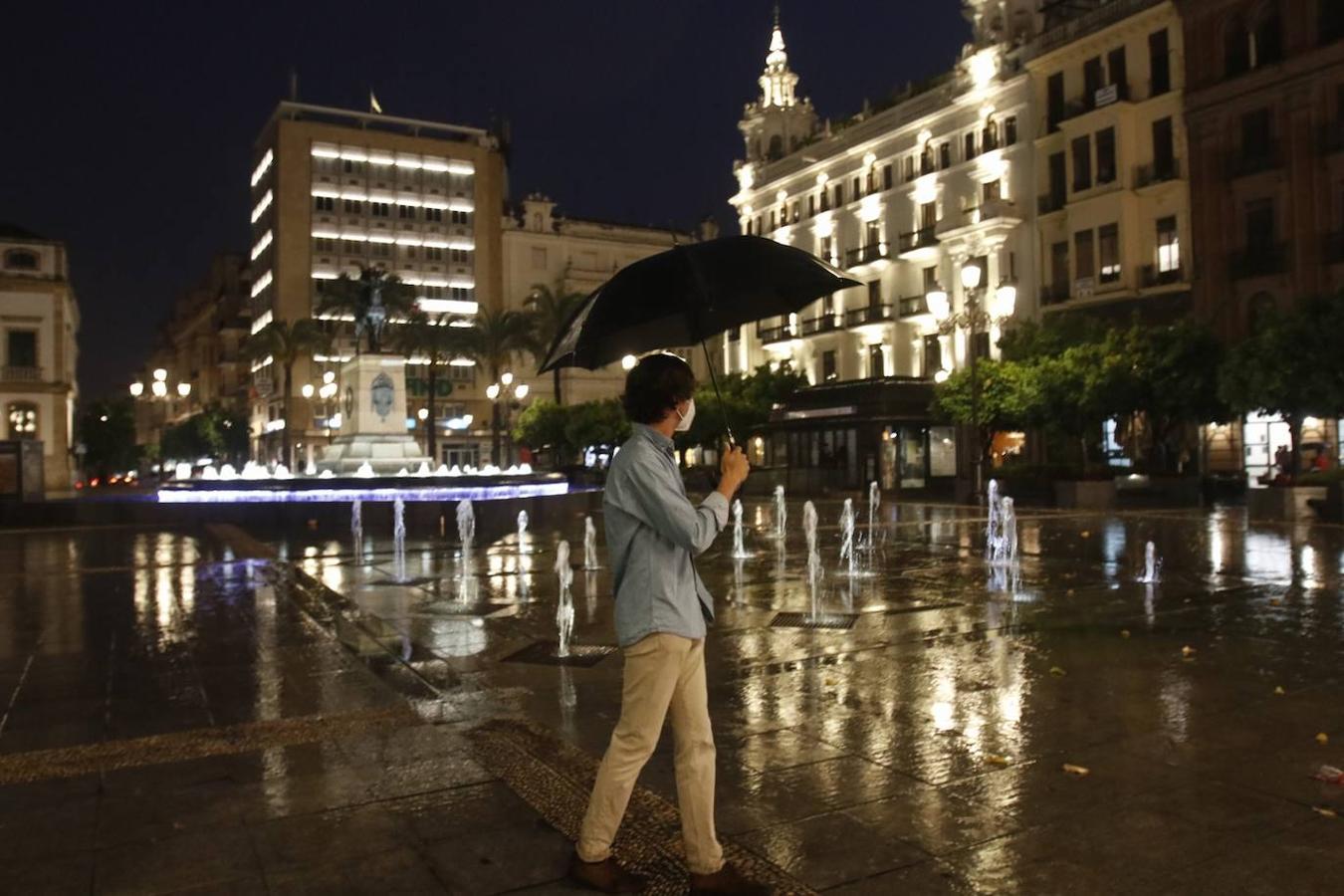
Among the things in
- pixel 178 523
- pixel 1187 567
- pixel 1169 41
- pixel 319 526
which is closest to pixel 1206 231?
pixel 1169 41

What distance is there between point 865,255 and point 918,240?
151 inches

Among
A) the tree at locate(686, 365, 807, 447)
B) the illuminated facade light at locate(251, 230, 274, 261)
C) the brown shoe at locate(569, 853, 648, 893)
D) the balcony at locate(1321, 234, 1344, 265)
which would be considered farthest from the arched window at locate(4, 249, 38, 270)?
the brown shoe at locate(569, 853, 648, 893)

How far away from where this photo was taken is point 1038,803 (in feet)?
14.4

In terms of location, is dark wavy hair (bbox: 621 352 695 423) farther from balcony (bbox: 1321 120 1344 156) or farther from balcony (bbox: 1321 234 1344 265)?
balcony (bbox: 1321 120 1344 156)

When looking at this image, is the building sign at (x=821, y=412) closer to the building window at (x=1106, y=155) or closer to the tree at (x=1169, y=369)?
the building window at (x=1106, y=155)

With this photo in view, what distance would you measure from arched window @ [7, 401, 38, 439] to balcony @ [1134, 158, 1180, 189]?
54.3m

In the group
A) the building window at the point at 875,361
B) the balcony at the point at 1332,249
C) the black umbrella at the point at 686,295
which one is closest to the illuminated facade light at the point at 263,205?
the building window at the point at 875,361

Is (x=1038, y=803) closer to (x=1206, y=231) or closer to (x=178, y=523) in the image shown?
(x=178, y=523)

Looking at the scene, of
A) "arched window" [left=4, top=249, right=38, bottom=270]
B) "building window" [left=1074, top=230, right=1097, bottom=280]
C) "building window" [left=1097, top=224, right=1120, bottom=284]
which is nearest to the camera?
"building window" [left=1097, top=224, right=1120, bottom=284]

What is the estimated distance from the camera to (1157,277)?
37.3 meters

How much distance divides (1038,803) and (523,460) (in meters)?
50.0

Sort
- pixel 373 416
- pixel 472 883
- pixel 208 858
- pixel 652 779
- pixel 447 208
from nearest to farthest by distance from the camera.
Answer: pixel 472 883
pixel 208 858
pixel 652 779
pixel 373 416
pixel 447 208

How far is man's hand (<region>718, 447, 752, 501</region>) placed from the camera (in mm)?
3422

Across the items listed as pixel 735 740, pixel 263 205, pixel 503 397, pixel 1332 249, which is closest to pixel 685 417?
pixel 735 740
